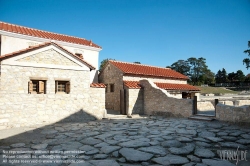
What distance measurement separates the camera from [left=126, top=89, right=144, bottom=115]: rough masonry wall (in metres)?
12.7

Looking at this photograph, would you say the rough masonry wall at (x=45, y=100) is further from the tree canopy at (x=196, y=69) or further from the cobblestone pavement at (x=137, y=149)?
the tree canopy at (x=196, y=69)

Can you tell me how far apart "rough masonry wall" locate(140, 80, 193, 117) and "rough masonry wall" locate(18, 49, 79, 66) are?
6460 millimetres

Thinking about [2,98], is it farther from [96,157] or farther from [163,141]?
[163,141]

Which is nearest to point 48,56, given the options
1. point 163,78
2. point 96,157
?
Answer: point 96,157

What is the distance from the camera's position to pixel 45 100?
28.9 ft

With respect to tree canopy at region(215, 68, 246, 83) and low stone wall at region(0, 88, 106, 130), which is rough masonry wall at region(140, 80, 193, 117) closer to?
low stone wall at region(0, 88, 106, 130)

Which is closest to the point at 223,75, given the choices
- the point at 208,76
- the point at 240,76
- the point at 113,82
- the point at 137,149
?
the point at 240,76

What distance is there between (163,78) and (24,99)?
12.7m

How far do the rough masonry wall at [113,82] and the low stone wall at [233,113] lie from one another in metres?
7.57

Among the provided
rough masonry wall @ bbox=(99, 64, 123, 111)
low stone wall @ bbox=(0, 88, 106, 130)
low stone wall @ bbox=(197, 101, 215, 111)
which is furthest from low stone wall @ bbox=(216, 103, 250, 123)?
rough masonry wall @ bbox=(99, 64, 123, 111)

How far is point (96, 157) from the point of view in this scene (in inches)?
162

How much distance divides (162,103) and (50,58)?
824cm

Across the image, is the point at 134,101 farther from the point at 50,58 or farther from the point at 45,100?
the point at 50,58

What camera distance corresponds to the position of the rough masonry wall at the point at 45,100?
7.85 metres
